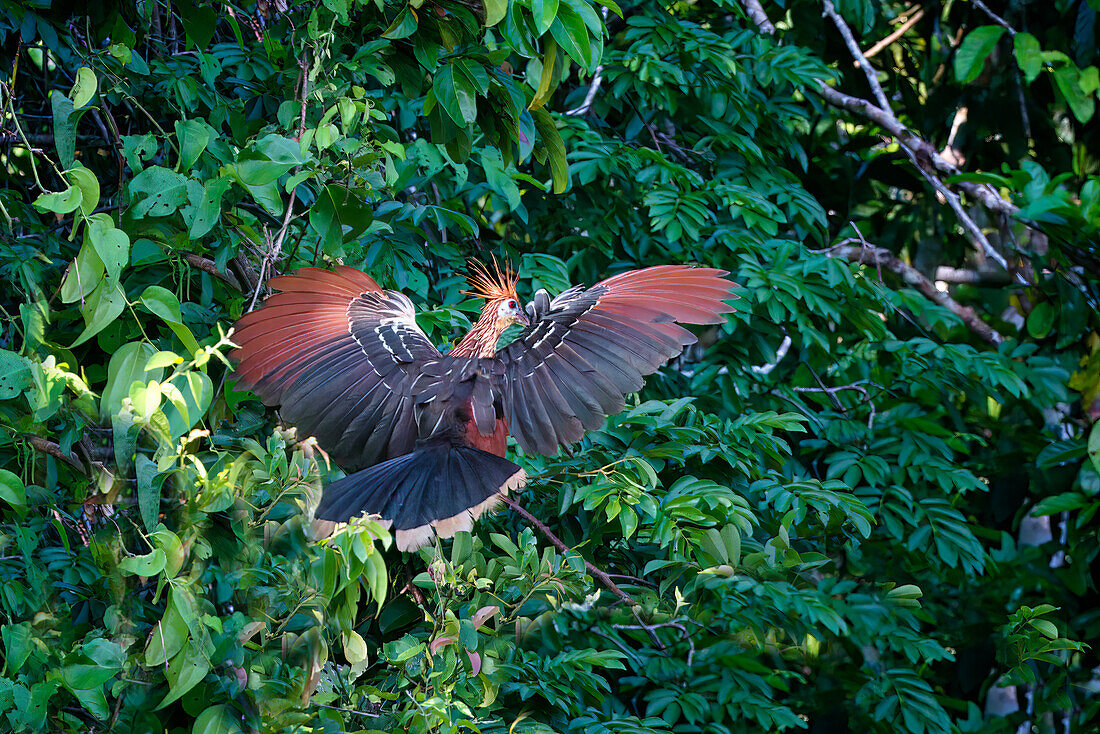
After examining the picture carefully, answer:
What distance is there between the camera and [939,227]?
404 centimetres

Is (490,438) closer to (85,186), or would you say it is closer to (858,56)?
(85,186)

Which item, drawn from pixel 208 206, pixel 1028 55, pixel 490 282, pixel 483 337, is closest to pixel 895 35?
pixel 1028 55

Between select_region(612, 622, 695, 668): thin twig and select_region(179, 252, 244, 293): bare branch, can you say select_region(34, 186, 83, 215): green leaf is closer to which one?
select_region(179, 252, 244, 293): bare branch

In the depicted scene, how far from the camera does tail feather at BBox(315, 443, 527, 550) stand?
78.5 inches

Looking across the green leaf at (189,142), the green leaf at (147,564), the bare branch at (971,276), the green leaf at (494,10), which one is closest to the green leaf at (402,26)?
the green leaf at (494,10)

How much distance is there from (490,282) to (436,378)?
1.46ft

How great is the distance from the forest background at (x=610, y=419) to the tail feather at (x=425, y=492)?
3.4 inches

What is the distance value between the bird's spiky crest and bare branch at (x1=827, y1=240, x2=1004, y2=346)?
1.52m

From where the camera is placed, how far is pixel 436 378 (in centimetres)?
222

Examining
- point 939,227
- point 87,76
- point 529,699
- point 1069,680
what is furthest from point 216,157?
point 939,227

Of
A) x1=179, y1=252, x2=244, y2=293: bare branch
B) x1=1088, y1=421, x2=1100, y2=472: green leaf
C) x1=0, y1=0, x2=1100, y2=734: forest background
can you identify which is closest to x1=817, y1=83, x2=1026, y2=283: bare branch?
x1=0, y1=0, x2=1100, y2=734: forest background

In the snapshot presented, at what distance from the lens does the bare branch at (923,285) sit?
357 cm

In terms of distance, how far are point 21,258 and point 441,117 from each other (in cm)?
80

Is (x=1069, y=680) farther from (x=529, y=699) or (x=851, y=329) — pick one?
(x=529, y=699)
